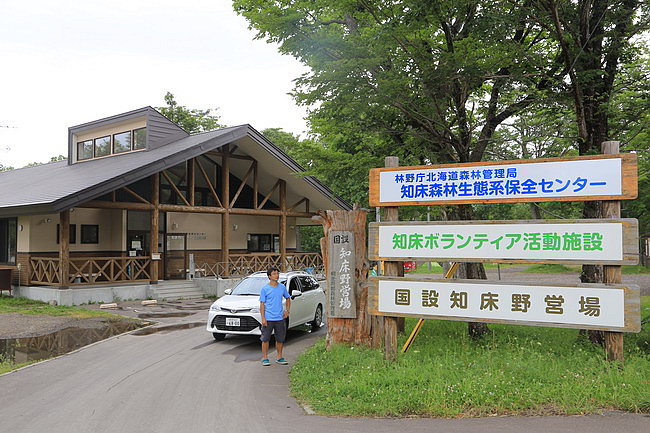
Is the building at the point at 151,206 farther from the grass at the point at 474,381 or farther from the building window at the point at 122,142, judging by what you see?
the grass at the point at 474,381

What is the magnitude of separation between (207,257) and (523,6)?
18631mm

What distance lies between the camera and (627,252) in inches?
262

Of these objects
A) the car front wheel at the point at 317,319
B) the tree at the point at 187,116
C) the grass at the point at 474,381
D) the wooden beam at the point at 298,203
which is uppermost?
the tree at the point at 187,116

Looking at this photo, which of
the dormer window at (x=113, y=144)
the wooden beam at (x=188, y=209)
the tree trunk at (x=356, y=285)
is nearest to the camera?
the tree trunk at (x=356, y=285)

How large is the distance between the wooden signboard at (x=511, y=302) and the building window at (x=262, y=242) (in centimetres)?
1909

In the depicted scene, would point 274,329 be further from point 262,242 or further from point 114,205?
point 262,242

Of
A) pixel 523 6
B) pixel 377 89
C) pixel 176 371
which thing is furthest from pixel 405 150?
pixel 176 371

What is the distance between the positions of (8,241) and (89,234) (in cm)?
327

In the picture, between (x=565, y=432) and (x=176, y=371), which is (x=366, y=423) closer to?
(x=565, y=432)

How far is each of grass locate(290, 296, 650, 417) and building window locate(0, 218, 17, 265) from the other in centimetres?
1713

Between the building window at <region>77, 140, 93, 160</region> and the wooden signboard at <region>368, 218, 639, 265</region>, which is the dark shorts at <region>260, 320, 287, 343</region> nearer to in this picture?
the wooden signboard at <region>368, 218, 639, 265</region>

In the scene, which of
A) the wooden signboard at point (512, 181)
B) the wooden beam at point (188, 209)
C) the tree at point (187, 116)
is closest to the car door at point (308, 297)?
the wooden signboard at point (512, 181)

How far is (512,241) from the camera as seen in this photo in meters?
7.26

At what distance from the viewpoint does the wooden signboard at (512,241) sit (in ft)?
22.2
